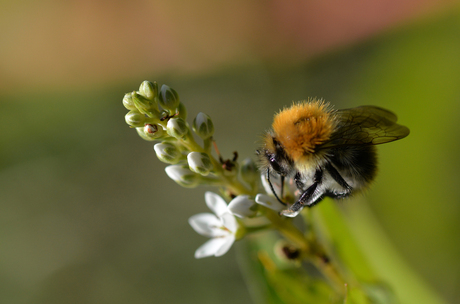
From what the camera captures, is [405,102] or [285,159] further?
[405,102]

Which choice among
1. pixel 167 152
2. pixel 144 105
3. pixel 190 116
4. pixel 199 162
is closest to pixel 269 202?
pixel 199 162

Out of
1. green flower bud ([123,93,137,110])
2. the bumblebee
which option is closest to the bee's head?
the bumblebee

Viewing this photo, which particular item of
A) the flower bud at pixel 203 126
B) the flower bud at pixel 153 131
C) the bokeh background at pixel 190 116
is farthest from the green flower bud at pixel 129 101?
the bokeh background at pixel 190 116

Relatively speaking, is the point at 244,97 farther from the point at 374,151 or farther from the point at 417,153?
the point at 374,151

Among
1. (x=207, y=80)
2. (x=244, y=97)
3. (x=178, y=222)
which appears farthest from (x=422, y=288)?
(x=207, y=80)

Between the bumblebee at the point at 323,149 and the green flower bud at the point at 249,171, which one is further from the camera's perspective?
the green flower bud at the point at 249,171

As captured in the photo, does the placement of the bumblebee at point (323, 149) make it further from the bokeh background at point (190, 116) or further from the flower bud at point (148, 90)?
the bokeh background at point (190, 116)
